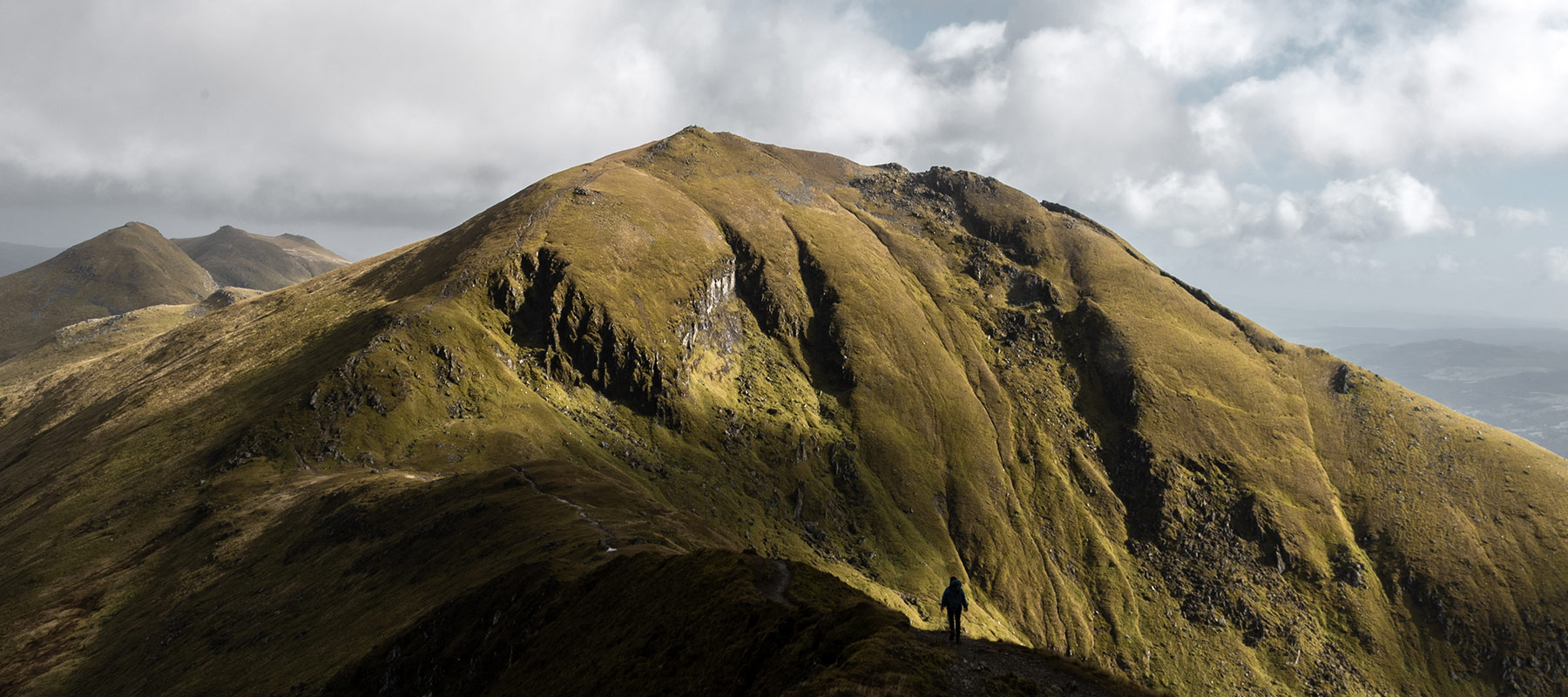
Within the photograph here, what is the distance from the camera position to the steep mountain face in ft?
184

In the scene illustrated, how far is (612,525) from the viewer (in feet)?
246

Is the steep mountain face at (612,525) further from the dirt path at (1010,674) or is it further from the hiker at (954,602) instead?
the hiker at (954,602)

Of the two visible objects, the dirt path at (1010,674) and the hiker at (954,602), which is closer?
the dirt path at (1010,674)

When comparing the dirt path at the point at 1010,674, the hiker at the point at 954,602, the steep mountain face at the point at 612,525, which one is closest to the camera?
the dirt path at the point at 1010,674

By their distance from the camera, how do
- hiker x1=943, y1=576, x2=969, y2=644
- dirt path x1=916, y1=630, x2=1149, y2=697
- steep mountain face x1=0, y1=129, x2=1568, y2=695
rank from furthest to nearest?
steep mountain face x1=0, y1=129, x2=1568, y2=695
hiker x1=943, y1=576, x2=969, y2=644
dirt path x1=916, y1=630, x2=1149, y2=697

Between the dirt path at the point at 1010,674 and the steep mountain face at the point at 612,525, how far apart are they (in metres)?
2.12

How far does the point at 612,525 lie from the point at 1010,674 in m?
53.4

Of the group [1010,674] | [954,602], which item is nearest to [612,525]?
[954,602]

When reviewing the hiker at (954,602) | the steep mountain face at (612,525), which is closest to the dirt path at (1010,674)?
the hiker at (954,602)

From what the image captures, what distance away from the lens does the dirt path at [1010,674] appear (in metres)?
28.9

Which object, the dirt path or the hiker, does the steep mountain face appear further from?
the hiker

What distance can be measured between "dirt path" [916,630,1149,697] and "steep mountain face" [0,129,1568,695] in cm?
212

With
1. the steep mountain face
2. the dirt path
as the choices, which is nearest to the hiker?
the dirt path

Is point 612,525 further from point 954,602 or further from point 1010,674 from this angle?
point 1010,674
